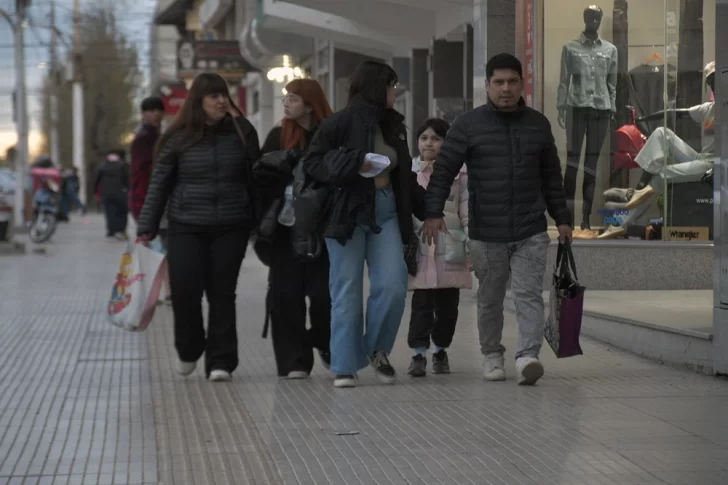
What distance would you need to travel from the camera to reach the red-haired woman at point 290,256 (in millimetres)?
8484

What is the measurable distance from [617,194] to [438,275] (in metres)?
4.65

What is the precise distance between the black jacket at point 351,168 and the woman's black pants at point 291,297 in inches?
22.6

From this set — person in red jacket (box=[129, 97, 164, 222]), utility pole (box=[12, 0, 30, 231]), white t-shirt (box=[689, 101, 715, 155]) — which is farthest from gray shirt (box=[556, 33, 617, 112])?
utility pole (box=[12, 0, 30, 231])

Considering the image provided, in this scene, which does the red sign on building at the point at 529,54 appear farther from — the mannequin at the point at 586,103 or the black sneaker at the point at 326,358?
the black sneaker at the point at 326,358

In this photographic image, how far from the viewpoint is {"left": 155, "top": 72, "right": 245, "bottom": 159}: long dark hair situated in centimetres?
861

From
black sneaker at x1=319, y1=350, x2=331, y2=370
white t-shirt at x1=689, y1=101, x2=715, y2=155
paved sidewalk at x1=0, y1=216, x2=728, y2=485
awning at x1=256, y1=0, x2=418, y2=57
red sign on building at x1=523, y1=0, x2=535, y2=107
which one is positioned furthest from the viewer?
awning at x1=256, y1=0, x2=418, y2=57

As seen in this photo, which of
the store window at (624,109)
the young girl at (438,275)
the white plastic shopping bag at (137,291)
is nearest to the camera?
the young girl at (438,275)

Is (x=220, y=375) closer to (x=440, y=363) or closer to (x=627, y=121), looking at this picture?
(x=440, y=363)

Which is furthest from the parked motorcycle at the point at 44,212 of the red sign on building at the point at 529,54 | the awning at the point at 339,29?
the red sign on building at the point at 529,54

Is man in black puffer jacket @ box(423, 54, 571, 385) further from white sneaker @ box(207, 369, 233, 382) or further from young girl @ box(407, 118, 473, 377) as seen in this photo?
white sneaker @ box(207, 369, 233, 382)

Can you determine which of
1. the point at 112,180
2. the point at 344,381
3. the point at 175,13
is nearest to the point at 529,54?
the point at 344,381

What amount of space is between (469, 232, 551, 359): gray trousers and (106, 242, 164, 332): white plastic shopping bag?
200cm

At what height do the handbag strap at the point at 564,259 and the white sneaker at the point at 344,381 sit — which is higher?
the handbag strap at the point at 564,259

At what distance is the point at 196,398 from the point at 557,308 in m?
2.05
